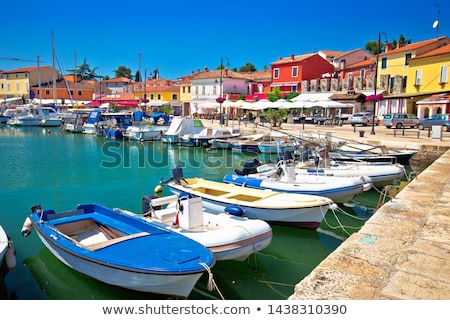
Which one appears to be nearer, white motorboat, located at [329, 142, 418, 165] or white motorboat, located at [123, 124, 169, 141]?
A: white motorboat, located at [329, 142, 418, 165]

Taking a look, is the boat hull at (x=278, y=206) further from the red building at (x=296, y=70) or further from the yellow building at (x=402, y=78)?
the red building at (x=296, y=70)

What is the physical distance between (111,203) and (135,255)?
7578 millimetres

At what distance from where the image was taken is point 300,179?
41.3 ft

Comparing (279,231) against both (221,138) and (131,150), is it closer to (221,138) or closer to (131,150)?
(221,138)

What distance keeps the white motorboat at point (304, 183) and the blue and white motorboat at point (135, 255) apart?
17.2ft

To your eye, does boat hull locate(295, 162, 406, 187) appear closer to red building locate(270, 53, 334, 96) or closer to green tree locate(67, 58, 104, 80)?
red building locate(270, 53, 334, 96)

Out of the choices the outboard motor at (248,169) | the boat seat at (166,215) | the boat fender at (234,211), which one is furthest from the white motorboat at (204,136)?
the boat seat at (166,215)

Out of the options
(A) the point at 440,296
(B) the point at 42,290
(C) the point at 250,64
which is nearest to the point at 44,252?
(B) the point at 42,290

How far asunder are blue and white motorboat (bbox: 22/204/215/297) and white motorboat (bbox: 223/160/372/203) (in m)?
5.25

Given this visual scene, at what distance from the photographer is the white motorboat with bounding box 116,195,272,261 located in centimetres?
685

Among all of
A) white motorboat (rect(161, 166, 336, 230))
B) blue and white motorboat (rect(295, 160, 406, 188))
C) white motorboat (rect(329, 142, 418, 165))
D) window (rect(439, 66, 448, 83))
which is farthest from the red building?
white motorboat (rect(161, 166, 336, 230))

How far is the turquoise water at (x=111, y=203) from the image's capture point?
6.91m

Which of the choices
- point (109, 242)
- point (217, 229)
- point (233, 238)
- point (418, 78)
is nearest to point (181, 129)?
point (217, 229)
